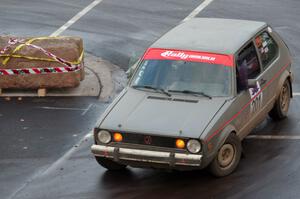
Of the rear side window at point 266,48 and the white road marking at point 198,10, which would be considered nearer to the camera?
the rear side window at point 266,48

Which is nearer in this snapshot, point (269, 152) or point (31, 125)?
point (269, 152)

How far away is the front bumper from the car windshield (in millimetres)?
1343

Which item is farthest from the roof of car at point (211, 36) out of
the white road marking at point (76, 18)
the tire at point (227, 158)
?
the white road marking at point (76, 18)

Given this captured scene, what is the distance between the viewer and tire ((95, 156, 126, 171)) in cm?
1206

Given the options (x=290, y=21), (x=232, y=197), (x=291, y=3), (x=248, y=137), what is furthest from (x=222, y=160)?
(x=291, y=3)

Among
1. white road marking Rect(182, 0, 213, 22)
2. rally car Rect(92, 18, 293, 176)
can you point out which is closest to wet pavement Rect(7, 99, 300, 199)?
rally car Rect(92, 18, 293, 176)

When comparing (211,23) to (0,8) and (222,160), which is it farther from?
(0,8)

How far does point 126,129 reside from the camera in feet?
37.7

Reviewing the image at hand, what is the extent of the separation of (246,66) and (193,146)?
1974 mm

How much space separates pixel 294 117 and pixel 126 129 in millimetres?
3989

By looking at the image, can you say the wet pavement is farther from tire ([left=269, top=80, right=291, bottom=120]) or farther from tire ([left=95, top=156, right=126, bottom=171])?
tire ([left=269, top=80, right=291, bottom=120])

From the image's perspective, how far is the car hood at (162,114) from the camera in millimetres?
11375

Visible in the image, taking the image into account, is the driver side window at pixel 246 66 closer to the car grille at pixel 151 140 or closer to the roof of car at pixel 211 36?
the roof of car at pixel 211 36

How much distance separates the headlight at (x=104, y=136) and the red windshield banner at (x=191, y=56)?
5.74 ft
